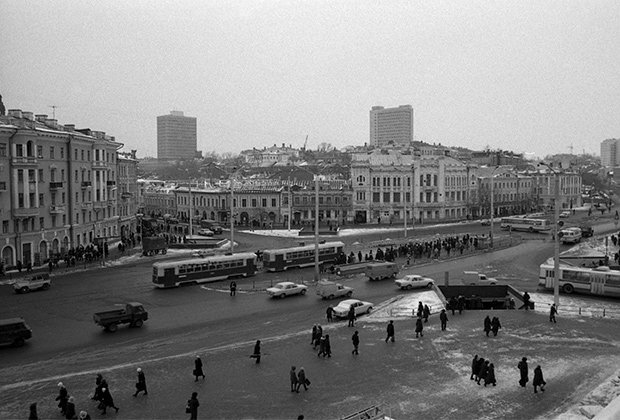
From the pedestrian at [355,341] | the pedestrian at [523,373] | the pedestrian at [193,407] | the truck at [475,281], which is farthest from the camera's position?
the truck at [475,281]

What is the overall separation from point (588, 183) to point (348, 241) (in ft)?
457

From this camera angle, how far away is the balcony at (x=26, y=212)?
5112cm

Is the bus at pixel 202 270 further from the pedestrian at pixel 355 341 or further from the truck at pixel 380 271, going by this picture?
the pedestrian at pixel 355 341

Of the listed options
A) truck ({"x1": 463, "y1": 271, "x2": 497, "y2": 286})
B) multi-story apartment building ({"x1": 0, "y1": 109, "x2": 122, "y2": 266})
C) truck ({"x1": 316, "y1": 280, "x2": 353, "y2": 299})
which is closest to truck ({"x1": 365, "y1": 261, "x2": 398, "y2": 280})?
truck ({"x1": 463, "y1": 271, "x2": 497, "y2": 286})

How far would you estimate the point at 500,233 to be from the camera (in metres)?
79.9

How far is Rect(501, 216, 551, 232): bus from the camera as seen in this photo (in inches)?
3194

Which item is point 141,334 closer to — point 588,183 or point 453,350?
point 453,350

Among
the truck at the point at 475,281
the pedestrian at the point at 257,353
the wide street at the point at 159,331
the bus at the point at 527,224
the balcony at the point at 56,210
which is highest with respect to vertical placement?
the balcony at the point at 56,210

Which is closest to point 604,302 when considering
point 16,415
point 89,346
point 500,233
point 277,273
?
point 277,273

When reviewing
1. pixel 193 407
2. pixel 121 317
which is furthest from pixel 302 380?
pixel 121 317

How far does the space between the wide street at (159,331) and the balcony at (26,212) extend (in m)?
7.75

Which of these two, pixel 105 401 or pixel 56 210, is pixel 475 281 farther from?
pixel 56 210

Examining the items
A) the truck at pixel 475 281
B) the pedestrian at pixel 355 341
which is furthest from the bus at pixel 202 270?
the pedestrian at pixel 355 341

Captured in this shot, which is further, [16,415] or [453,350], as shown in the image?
[453,350]
